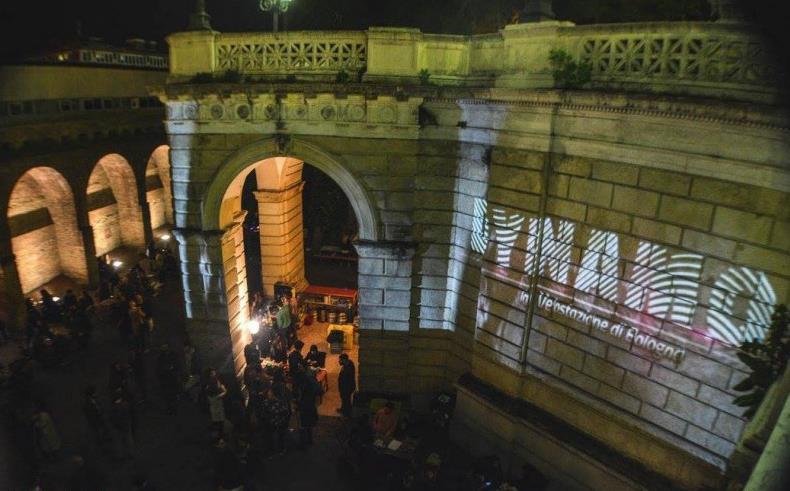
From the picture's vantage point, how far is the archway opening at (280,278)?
13133 mm

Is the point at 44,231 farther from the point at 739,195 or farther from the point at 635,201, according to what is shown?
the point at 739,195

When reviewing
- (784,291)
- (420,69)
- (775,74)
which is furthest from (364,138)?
(784,291)

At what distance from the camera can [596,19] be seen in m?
12.8

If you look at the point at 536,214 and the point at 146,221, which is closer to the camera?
the point at 536,214

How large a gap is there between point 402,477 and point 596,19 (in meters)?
11.9

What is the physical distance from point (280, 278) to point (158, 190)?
11.9m

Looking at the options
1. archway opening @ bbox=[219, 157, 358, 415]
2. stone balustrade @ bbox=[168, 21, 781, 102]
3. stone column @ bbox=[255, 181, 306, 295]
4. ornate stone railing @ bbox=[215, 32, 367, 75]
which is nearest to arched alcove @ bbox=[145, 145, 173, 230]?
archway opening @ bbox=[219, 157, 358, 415]

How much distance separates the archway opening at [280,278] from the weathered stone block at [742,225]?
713 cm

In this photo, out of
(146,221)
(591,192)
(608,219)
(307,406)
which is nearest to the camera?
(608,219)

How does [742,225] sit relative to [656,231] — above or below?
above

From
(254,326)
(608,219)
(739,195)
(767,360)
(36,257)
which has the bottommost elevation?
(254,326)

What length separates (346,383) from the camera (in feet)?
38.8

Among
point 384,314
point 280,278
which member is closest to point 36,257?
point 280,278

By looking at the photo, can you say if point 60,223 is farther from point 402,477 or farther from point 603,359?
point 603,359
